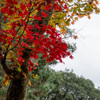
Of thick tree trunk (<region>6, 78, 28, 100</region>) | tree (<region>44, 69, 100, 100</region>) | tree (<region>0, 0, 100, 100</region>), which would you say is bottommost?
thick tree trunk (<region>6, 78, 28, 100</region>)

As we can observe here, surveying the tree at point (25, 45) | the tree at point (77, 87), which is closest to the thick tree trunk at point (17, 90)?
the tree at point (25, 45)

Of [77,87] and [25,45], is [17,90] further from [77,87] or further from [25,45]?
[77,87]

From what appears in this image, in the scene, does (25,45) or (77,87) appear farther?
(77,87)

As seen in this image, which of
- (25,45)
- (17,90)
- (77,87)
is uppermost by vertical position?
(77,87)

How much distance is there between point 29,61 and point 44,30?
28.3 inches

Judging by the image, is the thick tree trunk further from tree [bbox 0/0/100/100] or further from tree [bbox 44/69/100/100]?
tree [bbox 44/69/100/100]

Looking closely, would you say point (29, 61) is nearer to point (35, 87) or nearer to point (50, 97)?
point (35, 87)

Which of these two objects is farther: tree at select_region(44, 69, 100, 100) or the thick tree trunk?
tree at select_region(44, 69, 100, 100)

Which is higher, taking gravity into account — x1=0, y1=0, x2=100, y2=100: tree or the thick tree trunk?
x1=0, y1=0, x2=100, y2=100: tree

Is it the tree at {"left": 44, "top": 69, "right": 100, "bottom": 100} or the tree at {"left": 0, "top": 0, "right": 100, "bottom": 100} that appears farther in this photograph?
the tree at {"left": 44, "top": 69, "right": 100, "bottom": 100}

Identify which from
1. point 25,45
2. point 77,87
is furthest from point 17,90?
point 77,87

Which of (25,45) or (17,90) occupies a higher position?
(25,45)

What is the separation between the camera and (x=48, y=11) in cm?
331

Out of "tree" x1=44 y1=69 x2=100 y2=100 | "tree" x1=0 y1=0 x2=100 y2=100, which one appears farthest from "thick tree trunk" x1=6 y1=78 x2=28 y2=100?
"tree" x1=44 y1=69 x2=100 y2=100
